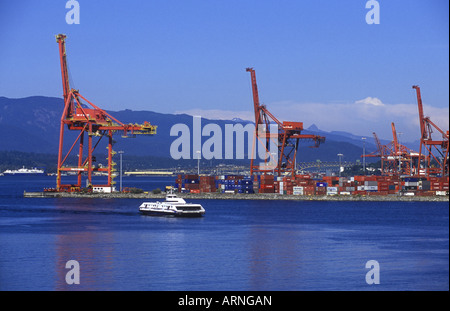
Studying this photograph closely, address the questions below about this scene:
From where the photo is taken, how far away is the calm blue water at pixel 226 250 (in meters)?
27.2

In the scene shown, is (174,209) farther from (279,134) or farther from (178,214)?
(279,134)

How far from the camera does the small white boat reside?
182 feet

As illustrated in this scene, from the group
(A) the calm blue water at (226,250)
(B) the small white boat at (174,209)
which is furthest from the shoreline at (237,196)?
(B) the small white boat at (174,209)

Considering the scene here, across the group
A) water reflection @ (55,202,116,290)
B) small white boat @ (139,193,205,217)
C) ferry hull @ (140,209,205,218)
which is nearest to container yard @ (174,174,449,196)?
small white boat @ (139,193,205,217)

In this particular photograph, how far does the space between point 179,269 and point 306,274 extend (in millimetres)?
4890

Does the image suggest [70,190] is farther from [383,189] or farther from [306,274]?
[306,274]

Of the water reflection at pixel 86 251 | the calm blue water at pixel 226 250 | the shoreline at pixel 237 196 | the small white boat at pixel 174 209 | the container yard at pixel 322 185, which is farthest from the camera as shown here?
the container yard at pixel 322 185

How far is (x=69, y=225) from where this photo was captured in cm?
4856

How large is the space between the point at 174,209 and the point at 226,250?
20.2 metres

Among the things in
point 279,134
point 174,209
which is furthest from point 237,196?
point 174,209

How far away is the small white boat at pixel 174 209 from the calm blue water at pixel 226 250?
1254 millimetres

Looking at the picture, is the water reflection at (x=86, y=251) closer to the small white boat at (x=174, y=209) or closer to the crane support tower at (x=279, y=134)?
the small white boat at (x=174, y=209)

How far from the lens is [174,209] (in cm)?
5525

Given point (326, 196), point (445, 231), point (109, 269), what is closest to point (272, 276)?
point (109, 269)
